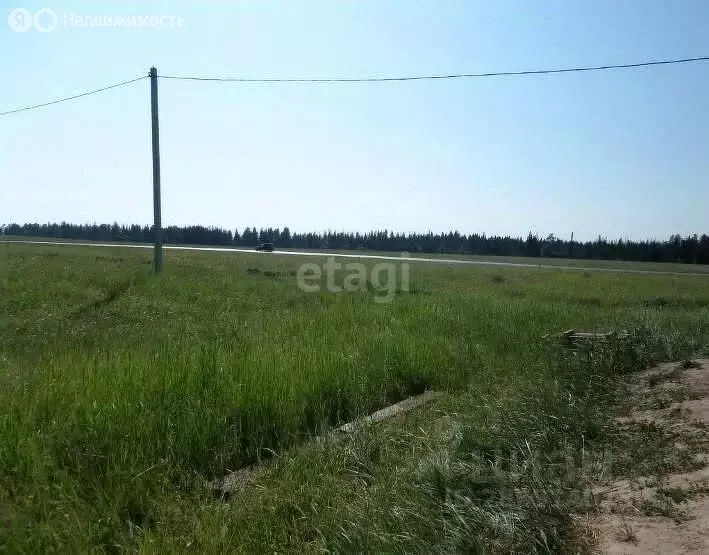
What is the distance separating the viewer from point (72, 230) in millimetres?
119500

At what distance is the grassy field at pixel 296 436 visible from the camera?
2.94 m

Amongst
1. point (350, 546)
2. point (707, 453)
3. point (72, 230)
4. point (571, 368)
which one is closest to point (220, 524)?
point (350, 546)

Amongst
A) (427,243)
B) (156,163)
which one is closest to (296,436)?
(156,163)

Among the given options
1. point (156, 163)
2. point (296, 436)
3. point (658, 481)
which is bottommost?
point (296, 436)

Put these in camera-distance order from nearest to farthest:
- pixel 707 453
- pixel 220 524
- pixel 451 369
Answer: pixel 220 524
pixel 707 453
pixel 451 369

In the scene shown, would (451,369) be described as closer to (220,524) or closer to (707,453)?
(707,453)

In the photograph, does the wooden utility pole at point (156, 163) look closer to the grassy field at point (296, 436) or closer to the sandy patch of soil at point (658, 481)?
the grassy field at point (296, 436)

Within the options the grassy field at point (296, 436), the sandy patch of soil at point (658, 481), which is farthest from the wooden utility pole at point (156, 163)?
the sandy patch of soil at point (658, 481)

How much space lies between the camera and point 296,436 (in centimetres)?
454

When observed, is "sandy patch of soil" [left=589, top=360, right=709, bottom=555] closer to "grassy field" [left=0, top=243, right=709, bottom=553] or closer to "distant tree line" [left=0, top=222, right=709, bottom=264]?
"grassy field" [left=0, top=243, right=709, bottom=553]

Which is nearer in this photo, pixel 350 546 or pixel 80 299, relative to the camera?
pixel 350 546

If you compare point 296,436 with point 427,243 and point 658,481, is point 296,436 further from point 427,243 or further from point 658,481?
point 427,243

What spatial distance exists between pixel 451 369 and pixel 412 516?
12.8 feet

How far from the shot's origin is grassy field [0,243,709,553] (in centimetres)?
294
